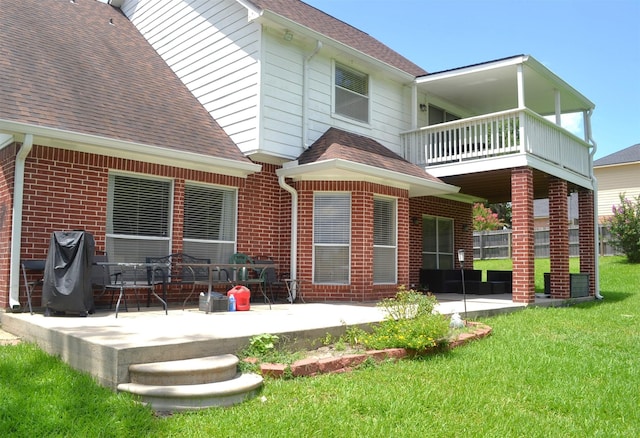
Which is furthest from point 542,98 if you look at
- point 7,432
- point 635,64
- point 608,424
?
point 7,432

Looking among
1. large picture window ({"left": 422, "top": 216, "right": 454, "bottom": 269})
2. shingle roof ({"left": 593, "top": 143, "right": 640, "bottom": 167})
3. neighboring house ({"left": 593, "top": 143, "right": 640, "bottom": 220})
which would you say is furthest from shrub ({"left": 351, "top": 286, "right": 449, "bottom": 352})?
shingle roof ({"left": 593, "top": 143, "right": 640, "bottom": 167})

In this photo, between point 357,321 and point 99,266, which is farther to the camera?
point 99,266

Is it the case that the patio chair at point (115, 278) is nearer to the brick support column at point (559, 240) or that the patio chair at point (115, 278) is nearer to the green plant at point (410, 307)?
the green plant at point (410, 307)

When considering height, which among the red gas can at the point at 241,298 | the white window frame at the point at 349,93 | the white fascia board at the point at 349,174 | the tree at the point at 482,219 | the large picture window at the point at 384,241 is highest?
the white window frame at the point at 349,93

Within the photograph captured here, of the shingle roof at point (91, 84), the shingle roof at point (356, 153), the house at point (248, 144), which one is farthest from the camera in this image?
the shingle roof at point (356, 153)

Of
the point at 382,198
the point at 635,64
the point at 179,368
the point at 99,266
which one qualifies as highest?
the point at 635,64

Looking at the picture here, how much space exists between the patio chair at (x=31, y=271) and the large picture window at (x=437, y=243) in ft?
Result: 31.1

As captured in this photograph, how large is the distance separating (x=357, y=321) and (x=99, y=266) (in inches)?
141

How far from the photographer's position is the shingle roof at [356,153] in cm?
979

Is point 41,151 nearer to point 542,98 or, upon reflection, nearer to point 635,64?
point 542,98

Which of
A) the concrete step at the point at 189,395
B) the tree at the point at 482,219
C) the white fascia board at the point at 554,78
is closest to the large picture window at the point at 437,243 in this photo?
the white fascia board at the point at 554,78

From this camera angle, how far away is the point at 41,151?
7402mm

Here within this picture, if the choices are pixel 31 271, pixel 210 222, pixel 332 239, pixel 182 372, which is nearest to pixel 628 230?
pixel 332 239

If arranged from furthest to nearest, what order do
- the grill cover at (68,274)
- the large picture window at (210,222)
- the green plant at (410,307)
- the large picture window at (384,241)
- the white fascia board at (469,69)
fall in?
the white fascia board at (469,69)
the large picture window at (384,241)
the large picture window at (210,222)
the grill cover at (68,274)
the green plant at (410,307)
